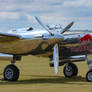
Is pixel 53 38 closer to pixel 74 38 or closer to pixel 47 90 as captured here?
pixel 74 38

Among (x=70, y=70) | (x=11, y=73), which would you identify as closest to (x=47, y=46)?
(x=11, y=73)

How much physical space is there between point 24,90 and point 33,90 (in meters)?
0.40

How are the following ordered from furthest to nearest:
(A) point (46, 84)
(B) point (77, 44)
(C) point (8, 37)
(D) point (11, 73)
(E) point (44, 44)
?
(D) point (11, 73)
(B) point (77, 44)
(C) point (8, 37)
(E) point (44, 44)
(A) point (46, 84)

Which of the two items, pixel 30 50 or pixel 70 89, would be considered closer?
pixel 70 89

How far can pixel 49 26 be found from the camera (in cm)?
2094

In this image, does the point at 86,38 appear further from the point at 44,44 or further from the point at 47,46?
the point at 44,44

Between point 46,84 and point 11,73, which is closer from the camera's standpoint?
point 46,84

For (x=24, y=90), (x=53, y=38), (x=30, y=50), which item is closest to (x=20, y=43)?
(x=30, y=50)

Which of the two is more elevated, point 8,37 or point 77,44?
point 8,37

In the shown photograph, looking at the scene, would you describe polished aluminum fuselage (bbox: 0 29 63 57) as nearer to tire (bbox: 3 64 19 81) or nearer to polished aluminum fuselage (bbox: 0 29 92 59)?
polished aluminum fuselage (bbox: 0 29 92 59)

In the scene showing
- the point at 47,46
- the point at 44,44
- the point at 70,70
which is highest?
the point at 44,44

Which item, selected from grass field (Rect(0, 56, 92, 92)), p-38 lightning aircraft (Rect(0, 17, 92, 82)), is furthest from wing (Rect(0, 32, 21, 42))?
grass field (Rect(0, 56, 92, 92))

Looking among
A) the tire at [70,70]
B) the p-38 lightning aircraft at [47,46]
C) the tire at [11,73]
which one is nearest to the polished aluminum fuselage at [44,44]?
the p-38 lightning aircraft at [47,46]

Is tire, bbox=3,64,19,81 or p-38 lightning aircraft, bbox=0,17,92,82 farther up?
p-38 lightning aircraft, bbox=0,17,92,82
